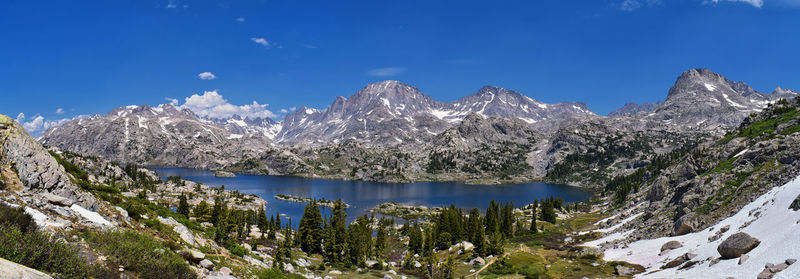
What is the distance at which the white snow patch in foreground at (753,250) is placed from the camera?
25625mm

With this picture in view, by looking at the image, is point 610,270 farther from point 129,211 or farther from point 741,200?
point 129,211

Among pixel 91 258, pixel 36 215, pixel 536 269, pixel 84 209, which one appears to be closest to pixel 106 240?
pixel 91 258

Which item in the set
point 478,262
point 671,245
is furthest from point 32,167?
point 478,262

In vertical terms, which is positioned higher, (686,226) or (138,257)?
(138,257)

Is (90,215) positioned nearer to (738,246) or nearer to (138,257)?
(138,257)

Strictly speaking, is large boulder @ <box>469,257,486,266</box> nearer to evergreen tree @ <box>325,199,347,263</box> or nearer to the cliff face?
evergreen tree @ <box>325,199,347,263</box>

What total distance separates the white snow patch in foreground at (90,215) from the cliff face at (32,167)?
768 mm

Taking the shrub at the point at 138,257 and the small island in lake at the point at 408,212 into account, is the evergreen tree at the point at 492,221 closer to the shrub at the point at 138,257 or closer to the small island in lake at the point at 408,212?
the small island in lake at the point at 408,212

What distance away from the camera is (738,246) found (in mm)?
30266

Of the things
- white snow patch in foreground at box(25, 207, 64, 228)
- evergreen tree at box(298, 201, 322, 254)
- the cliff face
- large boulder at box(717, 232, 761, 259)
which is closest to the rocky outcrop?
white snow patch in foreground at box(25, 207, 64, 228)

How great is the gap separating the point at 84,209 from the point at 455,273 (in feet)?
176

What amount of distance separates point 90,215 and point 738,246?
1804 inches

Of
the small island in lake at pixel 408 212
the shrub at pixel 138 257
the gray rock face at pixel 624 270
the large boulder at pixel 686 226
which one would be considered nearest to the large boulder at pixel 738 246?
the gray rock face at pixel 624 270

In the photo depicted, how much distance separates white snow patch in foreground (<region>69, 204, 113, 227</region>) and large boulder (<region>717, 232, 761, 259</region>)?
1732 inches
